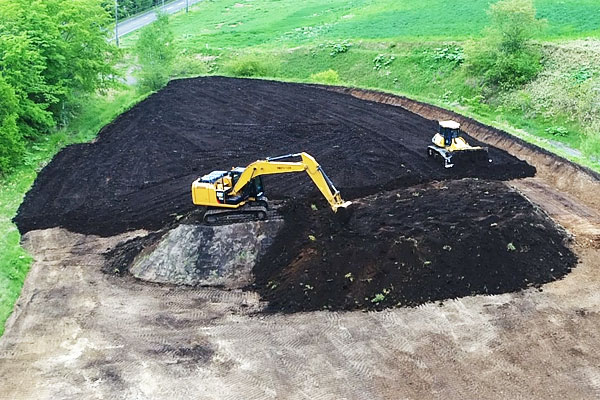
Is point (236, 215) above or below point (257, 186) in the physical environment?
below

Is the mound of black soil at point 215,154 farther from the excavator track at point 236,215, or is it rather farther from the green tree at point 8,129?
the excavator track at point 236,215

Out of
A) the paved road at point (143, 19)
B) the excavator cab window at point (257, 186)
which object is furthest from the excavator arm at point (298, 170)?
the paved road at point (143, 19)

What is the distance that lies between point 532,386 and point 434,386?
8.09ft

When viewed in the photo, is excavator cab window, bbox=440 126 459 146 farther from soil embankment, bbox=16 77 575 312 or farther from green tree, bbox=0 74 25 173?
green tree, bbox=0 74 25 173

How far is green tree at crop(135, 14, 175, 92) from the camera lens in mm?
43812

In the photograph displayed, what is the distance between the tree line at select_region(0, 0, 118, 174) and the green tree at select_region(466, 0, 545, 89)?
80.1 ft

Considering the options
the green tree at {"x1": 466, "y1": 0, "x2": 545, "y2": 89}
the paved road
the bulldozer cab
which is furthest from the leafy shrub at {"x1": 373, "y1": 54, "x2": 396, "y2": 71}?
the paved road

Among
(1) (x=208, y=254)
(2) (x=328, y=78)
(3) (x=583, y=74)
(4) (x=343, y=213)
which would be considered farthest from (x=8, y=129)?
(3) (x=583, y=74)

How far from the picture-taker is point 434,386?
15.7m

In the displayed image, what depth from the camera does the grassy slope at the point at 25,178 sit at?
20969 mm

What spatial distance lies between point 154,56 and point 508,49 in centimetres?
2489

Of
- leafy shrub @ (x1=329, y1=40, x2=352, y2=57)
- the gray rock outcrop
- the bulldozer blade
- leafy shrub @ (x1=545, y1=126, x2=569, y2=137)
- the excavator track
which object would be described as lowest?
leafy shrub @ (x1=545, y1=126, x2=569, y2=137)

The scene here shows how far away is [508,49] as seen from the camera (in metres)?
41.7

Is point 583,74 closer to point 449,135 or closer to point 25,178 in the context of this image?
point 449,135
